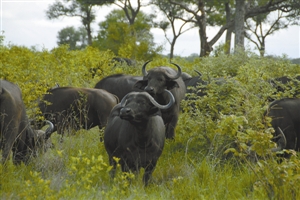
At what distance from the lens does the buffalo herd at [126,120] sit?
6059 millimetres

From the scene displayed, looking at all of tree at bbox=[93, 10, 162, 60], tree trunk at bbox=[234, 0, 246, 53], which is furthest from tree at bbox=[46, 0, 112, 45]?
tree trunk at bbox=[234, 0, 246, 53]

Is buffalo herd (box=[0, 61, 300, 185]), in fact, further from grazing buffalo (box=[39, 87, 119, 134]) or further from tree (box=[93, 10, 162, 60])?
tree (box=[93, 10, 162, 60])

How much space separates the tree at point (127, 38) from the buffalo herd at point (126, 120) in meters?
18.5

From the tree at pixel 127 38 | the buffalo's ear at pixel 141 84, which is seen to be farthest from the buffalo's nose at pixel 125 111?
the tree at pixel 127 38

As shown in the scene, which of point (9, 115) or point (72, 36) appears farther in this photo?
point (72, 36)

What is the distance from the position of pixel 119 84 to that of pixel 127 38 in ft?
67.6

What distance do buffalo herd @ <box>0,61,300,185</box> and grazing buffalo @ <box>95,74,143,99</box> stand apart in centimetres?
167

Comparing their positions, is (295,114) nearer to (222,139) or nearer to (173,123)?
(222,139)

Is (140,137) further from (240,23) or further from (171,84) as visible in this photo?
(240,23)

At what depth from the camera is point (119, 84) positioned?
1154 centimetres

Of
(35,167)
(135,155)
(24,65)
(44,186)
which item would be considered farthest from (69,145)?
(24,65)

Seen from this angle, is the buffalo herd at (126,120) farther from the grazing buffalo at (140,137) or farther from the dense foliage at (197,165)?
the dense foliage at (197,165)

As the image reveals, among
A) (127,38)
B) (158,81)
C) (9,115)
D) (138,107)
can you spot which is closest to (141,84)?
(158,81)

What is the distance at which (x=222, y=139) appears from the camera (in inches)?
294
